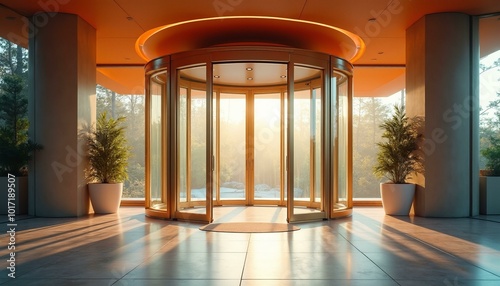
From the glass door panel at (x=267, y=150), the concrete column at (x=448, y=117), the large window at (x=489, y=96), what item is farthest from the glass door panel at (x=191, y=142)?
the large window at (x=489, y=96)

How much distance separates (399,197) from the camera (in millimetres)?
9039

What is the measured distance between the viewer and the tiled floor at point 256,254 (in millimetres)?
Result: 4066

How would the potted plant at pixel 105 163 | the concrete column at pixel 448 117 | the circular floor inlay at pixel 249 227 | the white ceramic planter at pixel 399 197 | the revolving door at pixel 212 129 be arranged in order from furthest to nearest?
the potted plant at pixel 105 163 < the white ceramic planter at pixel 399 197 < the concrete column at pixel 448 117 < the revolving door at pixel 212 129 < the circular floor inlay at pixel 249 227

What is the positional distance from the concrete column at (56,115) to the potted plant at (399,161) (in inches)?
241

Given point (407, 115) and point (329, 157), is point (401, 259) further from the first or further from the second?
point (407, 115)

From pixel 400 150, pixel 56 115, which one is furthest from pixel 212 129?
pixel 400 150

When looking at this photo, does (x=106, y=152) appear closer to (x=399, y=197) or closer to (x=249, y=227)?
(x=249, y=227)

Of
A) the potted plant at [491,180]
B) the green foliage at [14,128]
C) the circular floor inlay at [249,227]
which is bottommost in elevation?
the circular floor inlay at [249,227]

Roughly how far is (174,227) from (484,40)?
7539mm

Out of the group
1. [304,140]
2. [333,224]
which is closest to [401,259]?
[333,224]

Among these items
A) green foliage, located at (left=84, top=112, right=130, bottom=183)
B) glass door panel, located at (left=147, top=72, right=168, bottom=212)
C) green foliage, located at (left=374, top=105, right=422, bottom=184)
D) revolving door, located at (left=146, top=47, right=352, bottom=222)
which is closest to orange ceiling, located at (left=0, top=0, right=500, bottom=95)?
revolving door, located at (left=146, top=47, right=352, bottom=222)

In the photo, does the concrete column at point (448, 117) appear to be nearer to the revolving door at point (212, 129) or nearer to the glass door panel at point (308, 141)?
the revolving door at point (212, 129)

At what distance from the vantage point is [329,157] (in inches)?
337

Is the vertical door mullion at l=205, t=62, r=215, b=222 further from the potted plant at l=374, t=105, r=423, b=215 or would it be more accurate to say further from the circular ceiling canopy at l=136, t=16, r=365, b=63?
the potted plant at l=374, t=105, r=423, b=215
